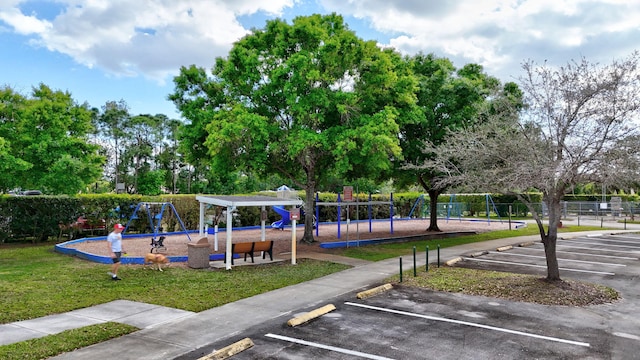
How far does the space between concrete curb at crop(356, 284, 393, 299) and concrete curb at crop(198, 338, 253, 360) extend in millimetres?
4281

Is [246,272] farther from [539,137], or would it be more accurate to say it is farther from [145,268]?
[539,137]

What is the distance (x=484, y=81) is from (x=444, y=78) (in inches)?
148

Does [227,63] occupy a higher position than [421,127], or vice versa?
[227,63]

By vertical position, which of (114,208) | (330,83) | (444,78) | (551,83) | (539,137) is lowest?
(114,208)

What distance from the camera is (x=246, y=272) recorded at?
14875mm

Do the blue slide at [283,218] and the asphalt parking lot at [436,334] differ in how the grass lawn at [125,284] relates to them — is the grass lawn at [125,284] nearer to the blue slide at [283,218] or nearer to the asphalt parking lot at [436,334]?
the asphalt parking lot at [436,334]

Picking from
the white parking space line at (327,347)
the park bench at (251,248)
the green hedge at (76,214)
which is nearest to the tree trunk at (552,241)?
the white parking space line at (327,347)

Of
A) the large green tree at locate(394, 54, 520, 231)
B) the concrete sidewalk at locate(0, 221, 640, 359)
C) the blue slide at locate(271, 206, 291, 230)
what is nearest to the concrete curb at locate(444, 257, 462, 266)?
the concrete sidewalk at locate(0, 221, 640, 359)

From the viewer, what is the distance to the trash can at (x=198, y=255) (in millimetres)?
15383

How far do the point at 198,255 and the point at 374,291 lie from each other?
6553 mm

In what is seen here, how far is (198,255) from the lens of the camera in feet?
50.5

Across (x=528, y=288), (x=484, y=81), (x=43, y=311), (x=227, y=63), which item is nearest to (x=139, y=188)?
(x=227, y=63)

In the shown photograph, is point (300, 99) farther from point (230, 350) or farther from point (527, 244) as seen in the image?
point (527, 244)

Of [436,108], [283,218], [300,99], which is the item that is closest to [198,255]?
[300,99]
